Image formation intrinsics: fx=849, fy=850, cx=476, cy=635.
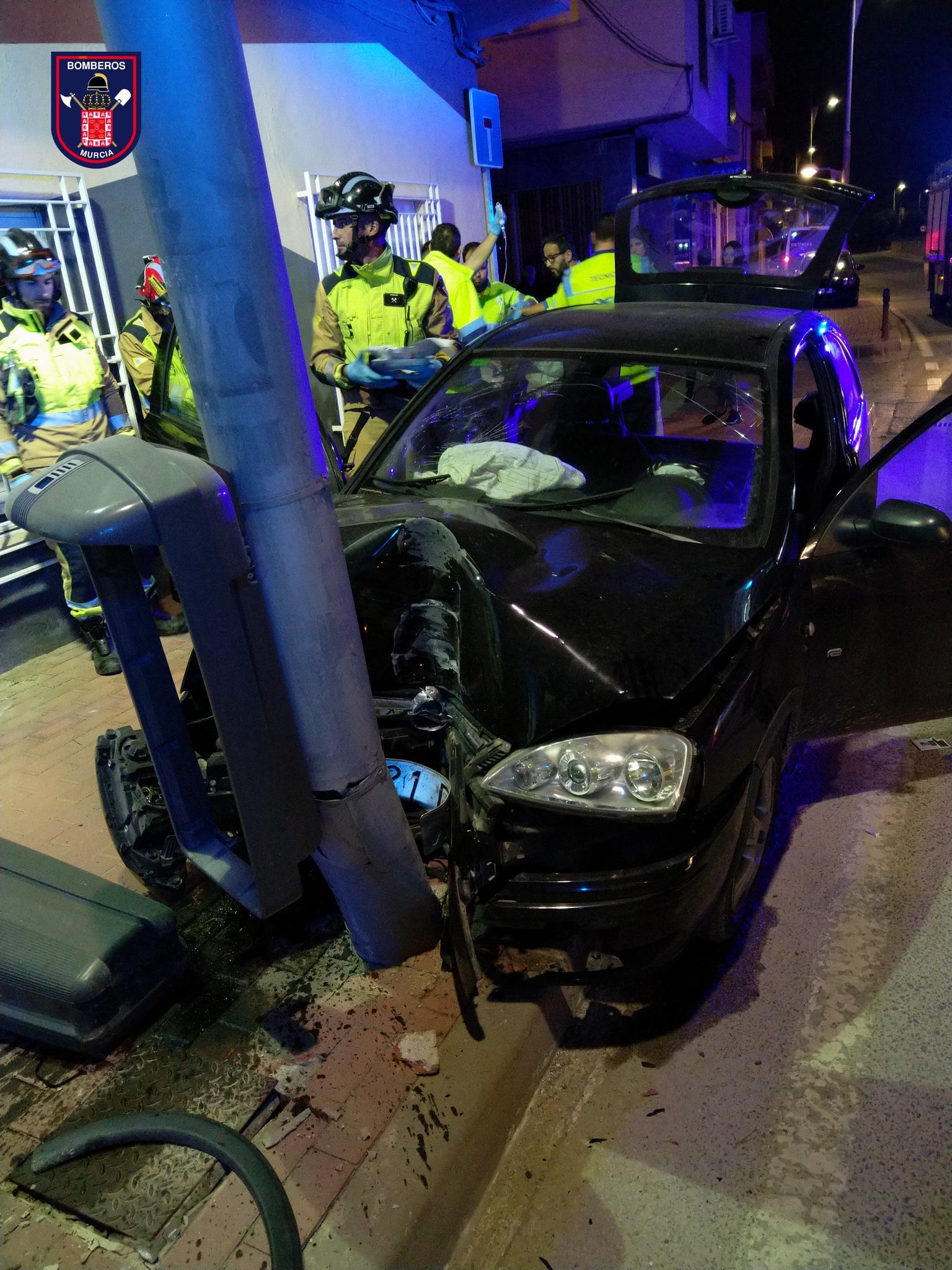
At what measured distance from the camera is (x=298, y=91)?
6.58 metres

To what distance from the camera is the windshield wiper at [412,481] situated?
3221 millimetres

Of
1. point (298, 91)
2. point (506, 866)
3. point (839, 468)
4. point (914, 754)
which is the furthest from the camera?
point (298, 91)

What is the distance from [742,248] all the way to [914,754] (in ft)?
11.8

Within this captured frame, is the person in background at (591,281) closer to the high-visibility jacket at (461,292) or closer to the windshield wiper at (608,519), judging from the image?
the high-visibility jacket at (461,292)

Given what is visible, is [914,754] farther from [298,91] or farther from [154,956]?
[298,91]

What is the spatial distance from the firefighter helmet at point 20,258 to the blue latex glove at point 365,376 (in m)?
1.80

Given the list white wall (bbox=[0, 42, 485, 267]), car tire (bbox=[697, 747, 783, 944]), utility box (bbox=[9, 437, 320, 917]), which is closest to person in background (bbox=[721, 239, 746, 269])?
white wall (bbox=[0, 42, 485, 267])

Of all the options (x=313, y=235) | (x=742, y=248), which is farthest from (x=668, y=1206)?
(x=313, y=235)

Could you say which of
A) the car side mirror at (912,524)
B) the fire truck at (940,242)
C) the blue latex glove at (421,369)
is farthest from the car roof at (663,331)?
the fire truck at (940,242)

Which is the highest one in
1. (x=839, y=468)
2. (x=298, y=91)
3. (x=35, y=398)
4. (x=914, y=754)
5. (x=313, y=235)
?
(x=298, y=91)

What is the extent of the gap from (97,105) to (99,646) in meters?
3.60

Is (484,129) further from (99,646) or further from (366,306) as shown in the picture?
(99,646)

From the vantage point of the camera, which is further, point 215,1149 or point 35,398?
point 35,398

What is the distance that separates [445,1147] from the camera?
2.02 meters
